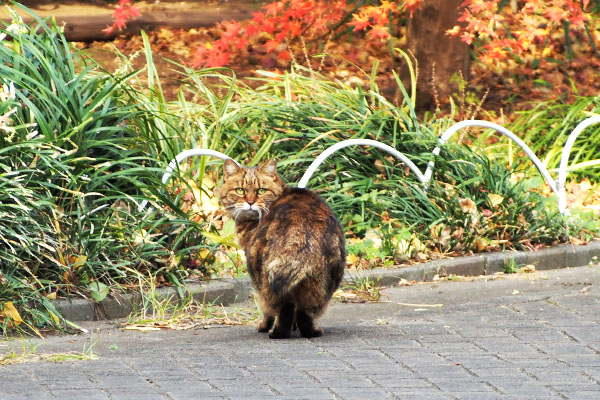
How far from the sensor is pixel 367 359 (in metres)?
4.92

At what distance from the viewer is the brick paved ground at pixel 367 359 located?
14.3 feet

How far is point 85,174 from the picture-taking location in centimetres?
633

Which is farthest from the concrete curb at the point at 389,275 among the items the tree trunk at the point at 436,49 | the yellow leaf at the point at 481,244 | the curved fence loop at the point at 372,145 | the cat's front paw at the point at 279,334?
the tree trunk at the point at 436,49

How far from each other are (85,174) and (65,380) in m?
2.09

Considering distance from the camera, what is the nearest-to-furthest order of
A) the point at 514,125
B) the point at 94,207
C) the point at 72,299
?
the point at 72,299
the point at 94,207
the point at 514,125

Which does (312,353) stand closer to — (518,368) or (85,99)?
(518,368)

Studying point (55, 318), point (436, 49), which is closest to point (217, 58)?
point (436, 49)

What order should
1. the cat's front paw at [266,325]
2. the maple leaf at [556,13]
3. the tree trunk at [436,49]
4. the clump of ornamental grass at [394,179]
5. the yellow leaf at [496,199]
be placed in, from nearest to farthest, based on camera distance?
the cat's front paw at [266,325]
the clump of ornamental grass at [394,179]
the yellow leaf at [496,199]
the maple leaf at [556,13]
the tree trunk at [436,49]

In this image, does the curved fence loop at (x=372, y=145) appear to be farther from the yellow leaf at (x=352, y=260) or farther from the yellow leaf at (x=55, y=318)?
the yellow leaf at (x=55, y=318)

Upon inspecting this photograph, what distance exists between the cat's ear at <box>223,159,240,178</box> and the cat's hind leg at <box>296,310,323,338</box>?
117cm

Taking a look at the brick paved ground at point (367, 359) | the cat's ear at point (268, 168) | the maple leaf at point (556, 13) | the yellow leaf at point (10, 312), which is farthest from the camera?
the maple leaf at point (556, 13)

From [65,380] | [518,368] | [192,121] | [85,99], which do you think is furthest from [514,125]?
[65,380]

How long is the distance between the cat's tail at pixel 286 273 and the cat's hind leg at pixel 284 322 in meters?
0.19

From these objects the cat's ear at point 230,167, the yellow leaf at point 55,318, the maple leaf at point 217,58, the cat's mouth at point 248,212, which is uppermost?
the maple leaf at point 217,58
